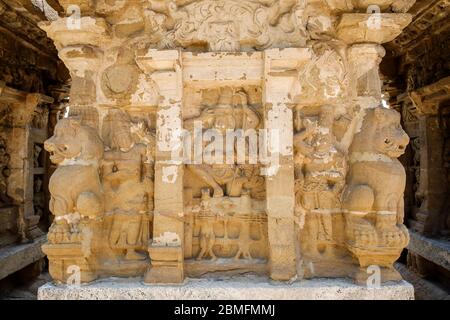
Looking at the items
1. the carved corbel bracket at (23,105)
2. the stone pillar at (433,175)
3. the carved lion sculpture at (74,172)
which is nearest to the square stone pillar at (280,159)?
the carved lion sculpture at (74,172)

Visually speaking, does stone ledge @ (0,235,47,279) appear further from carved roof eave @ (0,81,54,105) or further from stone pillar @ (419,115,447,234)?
stone pillar @ (419,115,447,234)

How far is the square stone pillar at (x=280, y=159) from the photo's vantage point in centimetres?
357

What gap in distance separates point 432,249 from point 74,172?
6.02 metres

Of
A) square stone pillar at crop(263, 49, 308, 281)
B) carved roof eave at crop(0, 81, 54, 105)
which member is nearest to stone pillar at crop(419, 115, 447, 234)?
square stone pillar at crop(263, 49, 308, 281)

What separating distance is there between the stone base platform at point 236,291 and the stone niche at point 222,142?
12 cm

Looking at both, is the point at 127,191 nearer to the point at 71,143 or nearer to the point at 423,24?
the point at 71,143

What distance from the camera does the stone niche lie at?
3578mm

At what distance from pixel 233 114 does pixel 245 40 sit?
2.51ft

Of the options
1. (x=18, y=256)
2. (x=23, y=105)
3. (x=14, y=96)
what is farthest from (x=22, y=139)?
(x=18, y=256)

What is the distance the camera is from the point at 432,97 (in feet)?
Result: 22.2

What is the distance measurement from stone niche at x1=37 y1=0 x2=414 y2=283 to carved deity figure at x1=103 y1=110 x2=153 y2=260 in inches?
0.5

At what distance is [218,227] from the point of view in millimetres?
3820

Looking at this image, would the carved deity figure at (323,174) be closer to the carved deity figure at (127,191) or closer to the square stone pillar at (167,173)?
the square stone pillar at (167,173)
